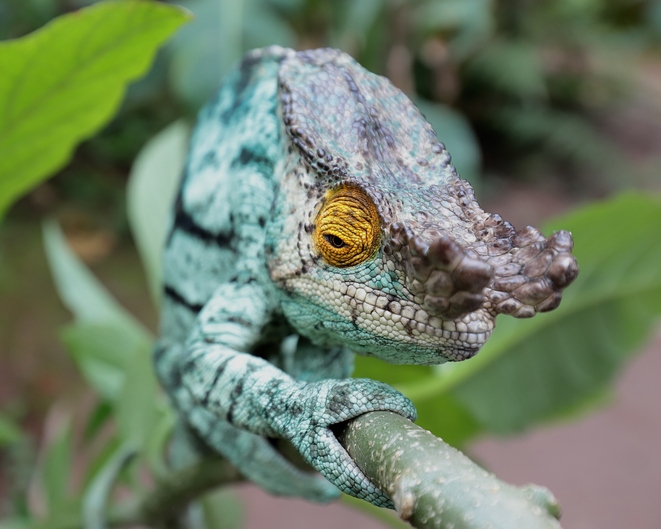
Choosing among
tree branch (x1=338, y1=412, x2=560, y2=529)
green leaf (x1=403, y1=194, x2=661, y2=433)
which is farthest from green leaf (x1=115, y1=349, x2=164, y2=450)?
tree branch (x1=338, y1=412, x2=560, y2=529)

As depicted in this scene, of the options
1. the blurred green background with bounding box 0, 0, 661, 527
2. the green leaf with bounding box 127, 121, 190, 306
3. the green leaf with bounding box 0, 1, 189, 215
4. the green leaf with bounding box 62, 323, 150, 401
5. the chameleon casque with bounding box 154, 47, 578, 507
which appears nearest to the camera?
the chameleon casque with bounding box 154, 47, 578, 507

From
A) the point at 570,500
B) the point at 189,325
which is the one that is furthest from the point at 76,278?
the point at 570,500

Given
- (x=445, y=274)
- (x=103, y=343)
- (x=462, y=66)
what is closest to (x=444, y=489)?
(x=445, y=274)

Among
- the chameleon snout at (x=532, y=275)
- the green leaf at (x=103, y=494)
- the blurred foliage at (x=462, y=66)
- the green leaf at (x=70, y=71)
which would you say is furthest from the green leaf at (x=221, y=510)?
the blurred foliage at (x=462, y=66)

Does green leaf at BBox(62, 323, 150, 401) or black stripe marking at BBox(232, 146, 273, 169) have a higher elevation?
black stripe marking at BBox(232, 146, 273, 169)

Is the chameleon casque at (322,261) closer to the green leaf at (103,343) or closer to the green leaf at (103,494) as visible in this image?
the green leaf at (103,494)

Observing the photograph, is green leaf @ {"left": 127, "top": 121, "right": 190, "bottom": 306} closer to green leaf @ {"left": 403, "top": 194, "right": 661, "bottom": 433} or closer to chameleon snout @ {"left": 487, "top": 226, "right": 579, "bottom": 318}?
green leaf @ {"left": 403, "top": 194, "right": 661, "bottom": 433}

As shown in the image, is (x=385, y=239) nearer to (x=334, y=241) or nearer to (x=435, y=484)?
(x=334, y=241)

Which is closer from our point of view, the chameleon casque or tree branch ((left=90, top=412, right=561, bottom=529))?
tree branch ((left=90, top=412, right=561, bottom=529))
